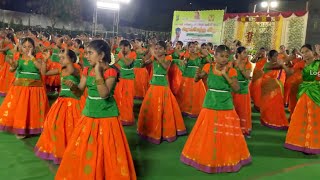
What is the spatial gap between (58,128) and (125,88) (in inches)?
93.6

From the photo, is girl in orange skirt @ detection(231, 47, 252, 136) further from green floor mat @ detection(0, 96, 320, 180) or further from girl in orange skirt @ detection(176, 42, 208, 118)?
girl in orange skirt @ detection(176, 42, 208, 118)

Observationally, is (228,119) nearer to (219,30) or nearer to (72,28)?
(219,30)

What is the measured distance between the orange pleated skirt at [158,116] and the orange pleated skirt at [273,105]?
2.38 m

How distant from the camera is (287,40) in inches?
472

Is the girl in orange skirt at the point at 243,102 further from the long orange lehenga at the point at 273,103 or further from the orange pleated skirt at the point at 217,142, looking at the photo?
the orange pleated skirt at the point at 217,142

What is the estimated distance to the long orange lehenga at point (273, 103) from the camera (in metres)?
7.18

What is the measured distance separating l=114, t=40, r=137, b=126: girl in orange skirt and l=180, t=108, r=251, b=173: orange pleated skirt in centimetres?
234

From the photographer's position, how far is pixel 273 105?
23.6 ft

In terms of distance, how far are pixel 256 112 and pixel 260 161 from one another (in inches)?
160

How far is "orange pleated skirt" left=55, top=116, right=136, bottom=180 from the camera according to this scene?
3389 millimetres

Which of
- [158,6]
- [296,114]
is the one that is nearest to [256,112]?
[296,114]

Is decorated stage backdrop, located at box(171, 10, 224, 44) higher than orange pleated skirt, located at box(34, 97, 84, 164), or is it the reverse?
decorated stage backdrop, located at box(171, 10, 224, 44)

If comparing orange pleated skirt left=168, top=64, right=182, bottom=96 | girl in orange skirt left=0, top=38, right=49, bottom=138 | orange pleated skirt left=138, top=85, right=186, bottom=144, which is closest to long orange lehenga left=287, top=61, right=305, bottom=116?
orange pleated skirt left=168, top=64, right=182, bottom=96

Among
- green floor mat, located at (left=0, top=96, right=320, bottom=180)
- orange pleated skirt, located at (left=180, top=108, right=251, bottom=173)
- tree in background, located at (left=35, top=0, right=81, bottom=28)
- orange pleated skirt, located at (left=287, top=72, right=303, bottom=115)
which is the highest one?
tree in background, located at (left=35, top=0, right=81, bottom=28)
